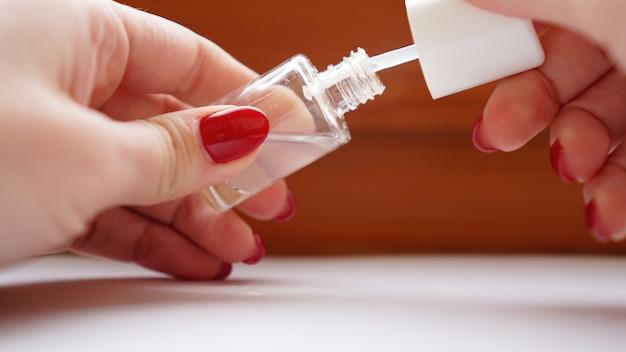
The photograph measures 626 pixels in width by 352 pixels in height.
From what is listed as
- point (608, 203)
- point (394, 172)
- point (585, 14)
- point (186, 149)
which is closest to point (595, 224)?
point (608, 203)

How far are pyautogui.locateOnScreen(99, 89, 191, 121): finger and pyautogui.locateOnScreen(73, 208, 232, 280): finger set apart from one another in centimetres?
8

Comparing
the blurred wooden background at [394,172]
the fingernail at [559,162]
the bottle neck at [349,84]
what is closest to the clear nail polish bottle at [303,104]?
the bottle neck at [349,84]

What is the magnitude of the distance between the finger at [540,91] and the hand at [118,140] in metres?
0.17

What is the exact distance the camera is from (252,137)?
47 cm

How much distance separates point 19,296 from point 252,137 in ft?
0.66

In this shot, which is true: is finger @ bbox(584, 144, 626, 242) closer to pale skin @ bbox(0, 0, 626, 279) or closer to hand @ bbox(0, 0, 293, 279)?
pale skin @ bbox(0, 0, 626, 279)

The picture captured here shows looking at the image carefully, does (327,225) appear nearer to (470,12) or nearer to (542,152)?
(542,152)

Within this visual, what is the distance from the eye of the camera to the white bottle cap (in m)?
0.48

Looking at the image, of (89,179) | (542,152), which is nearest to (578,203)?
(542,152)

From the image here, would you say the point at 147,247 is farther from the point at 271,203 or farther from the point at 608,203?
the point at 608,203

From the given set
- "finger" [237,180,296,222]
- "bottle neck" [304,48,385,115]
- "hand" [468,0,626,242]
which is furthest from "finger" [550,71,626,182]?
"finger" [237,180,296,222]

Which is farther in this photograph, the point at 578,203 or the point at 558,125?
the point at 578,203

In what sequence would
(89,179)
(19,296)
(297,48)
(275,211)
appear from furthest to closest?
1. (297,48)
2. (275,211)
3. (19,296)
4. (89,179)

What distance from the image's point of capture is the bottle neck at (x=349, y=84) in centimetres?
52
